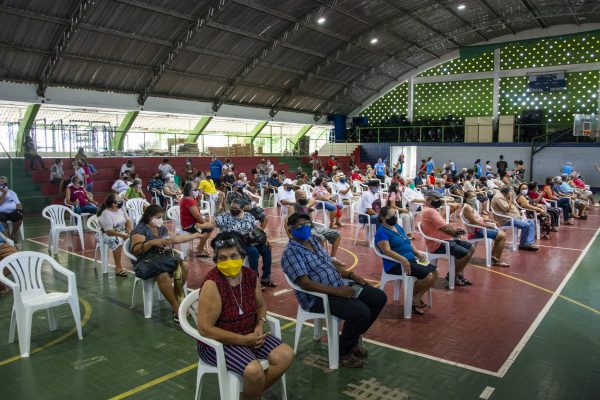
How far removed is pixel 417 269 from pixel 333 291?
5.29 ft

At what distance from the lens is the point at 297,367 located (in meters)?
4.08

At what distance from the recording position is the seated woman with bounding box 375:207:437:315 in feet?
17.4

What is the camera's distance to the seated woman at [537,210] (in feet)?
32.8

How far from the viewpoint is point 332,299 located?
409cm

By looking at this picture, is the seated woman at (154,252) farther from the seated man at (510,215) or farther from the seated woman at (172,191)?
the seated woman at (172,191)

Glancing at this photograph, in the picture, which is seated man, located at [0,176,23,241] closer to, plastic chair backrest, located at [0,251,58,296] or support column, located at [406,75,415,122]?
plastic chair backrest, located at [0,251,58,296]

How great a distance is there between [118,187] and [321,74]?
656 inches

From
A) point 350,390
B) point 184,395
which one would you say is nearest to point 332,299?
point 350,390

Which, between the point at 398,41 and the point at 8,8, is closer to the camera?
the point at 8,8

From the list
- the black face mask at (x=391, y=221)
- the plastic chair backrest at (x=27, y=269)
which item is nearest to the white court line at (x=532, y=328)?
the black face mask at (x=391, y=221)

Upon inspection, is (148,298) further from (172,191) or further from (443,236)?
(172,191)

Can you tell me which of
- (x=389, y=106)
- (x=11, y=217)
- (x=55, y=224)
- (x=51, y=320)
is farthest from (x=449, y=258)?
(x=389, y=106)

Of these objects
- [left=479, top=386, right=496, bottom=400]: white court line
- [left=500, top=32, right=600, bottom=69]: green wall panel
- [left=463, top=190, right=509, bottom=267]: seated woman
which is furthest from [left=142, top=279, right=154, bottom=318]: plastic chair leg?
[left=500, top=32, right=600, bottom=69]: green wall panel

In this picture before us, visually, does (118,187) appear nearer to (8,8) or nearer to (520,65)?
(8,8)
